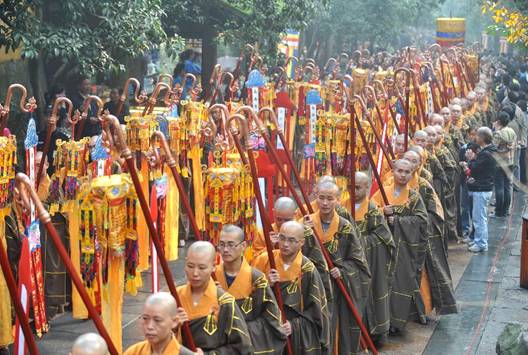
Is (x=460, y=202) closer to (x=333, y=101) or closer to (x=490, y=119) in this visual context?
(x=333, y=101)

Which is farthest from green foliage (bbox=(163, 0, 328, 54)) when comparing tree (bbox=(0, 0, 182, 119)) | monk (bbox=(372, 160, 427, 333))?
monk (bbox=(372, 160, 427, 333))

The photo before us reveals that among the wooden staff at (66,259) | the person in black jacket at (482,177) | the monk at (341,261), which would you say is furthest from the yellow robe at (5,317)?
the person in black jacket at (482,177)

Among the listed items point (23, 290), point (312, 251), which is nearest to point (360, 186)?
point (312, 251)

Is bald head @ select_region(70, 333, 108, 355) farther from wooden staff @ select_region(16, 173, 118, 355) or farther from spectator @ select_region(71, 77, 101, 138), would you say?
spectator @ select_region(71, 77, 101, 138)

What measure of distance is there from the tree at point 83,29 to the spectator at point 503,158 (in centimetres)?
491

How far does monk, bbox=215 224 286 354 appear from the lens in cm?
718

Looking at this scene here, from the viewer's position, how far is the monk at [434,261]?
35.8 ft

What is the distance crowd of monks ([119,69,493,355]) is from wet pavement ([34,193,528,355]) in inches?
9.4

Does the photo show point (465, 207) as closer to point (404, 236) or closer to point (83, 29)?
point (404, 236)

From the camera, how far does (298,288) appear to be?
8.03 m

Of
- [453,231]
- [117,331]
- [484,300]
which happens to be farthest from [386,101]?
[117,331]

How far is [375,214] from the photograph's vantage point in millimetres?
9945

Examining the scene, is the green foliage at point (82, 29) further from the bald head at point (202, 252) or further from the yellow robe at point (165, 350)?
the yellow robe at point (165, 350)

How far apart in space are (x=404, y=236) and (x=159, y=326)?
5.22m
